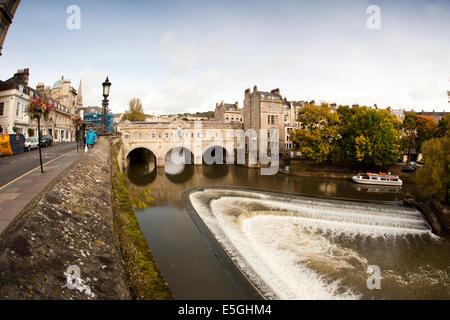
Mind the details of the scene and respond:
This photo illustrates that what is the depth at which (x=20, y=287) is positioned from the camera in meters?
3.20

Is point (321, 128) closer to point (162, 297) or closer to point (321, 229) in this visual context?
point (321, 229)

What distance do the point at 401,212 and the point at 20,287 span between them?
78.3 ft

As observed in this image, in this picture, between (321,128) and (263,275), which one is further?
(321,128)

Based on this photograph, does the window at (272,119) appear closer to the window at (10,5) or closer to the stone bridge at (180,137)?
the stone bridge at (180,137)

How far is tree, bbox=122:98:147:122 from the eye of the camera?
68.1 m

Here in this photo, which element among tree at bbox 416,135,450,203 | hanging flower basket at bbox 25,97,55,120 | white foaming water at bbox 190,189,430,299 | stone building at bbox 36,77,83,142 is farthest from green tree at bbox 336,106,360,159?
stone building at bbox 36,77,83,142

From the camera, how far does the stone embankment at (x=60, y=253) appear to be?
3436 millimetres

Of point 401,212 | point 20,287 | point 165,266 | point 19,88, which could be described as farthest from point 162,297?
point 19,88

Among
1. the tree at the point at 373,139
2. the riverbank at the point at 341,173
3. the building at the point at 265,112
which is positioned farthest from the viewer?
the building at the point at 265,112

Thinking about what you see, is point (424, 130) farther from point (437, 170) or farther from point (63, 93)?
point (63, 93)

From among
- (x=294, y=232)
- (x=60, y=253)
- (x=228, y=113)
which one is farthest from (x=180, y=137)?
(x=60, y=253)

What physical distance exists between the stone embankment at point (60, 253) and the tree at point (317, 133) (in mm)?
37881

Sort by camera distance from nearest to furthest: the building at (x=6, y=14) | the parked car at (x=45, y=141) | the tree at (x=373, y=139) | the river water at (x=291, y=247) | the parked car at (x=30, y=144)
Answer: the river water at (x=291, y=247)
the building at (x=6, y=14)
the parked car at (x=30, y=144)
the parked car at (x=45, y=141)
the tree at (x=373, y=139)

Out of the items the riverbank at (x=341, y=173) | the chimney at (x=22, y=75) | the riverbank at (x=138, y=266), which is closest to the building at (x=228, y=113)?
the riverbank at (x=341, y=173)
